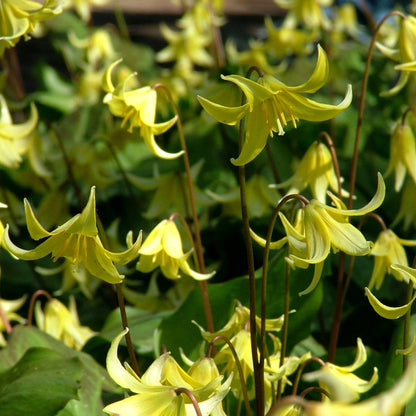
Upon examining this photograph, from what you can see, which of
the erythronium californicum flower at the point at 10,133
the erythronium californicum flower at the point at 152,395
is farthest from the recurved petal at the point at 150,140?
the erythronium californicum flower at the point at 152,395

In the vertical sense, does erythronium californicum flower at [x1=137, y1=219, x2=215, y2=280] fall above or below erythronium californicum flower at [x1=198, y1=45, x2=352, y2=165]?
below

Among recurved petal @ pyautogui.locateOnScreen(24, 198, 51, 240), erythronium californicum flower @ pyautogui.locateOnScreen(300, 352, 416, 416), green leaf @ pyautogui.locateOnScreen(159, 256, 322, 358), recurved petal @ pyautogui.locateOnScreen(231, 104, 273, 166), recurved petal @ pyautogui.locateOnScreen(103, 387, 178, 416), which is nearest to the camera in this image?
erythronium californicum flower @ pyautogui.locateOnScreen(300, 352, 416, 416)

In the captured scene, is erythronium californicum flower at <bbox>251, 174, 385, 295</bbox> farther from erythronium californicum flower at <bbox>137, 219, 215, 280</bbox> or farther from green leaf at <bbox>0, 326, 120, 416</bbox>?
green leaf at <bbox>0, 326, 120, 416</bbox>

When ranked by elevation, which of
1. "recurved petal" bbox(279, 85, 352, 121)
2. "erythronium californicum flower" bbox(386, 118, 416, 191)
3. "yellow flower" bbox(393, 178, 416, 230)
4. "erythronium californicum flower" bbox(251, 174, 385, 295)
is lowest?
"yellow flower" bbox(393, 178, 416, 230)

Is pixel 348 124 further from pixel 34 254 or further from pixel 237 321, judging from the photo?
pixel 34 254

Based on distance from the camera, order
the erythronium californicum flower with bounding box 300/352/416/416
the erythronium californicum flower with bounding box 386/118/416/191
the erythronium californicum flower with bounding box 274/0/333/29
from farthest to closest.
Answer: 1. the erythronium californicum flower with bounding box 274/0/333/29
2. the erythronium californicum flower with bounding box 386/118/416/191
3. the erythronium californicum flower with bounding box 300/352/416/416

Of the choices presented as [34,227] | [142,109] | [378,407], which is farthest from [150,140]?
[378,407]

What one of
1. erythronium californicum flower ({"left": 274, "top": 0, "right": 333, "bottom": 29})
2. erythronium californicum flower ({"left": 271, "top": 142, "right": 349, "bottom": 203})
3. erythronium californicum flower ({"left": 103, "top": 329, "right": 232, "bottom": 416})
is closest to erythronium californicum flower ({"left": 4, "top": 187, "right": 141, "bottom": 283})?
erythronium californicum flower ({"left": 103, "top": 329, "right": 232, "bottom": 416})

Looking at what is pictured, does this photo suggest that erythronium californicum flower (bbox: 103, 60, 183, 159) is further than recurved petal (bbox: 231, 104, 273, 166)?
Yes
